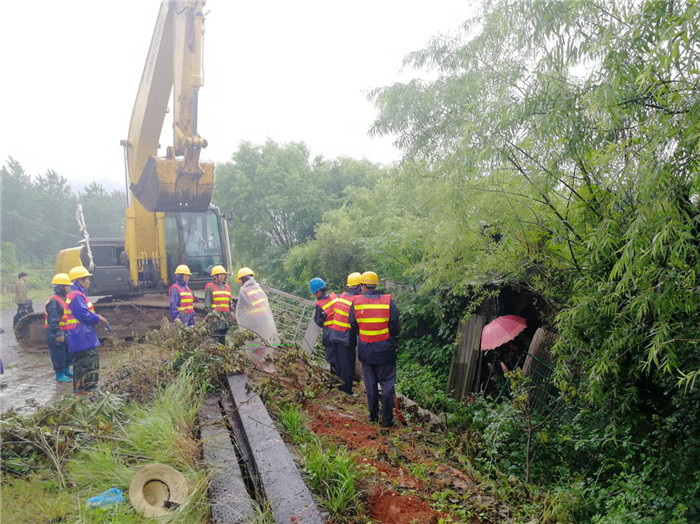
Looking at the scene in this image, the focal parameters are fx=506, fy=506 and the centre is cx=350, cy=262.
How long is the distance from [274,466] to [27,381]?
6.12 meters

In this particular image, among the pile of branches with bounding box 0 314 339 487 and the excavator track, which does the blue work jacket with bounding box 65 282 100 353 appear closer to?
the pile of branches with bounding box 0 314 339 487

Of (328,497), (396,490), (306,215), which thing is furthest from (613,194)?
(306,215)

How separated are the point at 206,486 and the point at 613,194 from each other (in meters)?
4.01

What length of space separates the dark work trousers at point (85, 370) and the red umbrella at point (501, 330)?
17.2ft

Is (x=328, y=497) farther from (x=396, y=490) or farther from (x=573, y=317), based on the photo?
(x=573, y=317)

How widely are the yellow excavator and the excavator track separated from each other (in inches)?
0.7

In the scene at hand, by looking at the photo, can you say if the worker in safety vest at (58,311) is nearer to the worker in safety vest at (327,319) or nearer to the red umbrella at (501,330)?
the worker in safety vest at (327,319)

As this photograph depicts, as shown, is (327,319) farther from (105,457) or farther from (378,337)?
(105,457)

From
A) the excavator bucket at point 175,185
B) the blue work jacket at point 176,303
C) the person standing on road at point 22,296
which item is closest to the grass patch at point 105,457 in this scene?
the blue work jacket at point 176,303

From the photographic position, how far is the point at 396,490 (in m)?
4.08

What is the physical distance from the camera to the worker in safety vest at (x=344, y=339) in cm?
666

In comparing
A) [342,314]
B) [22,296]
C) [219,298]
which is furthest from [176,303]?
[22,296]

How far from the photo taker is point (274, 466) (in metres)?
4.02

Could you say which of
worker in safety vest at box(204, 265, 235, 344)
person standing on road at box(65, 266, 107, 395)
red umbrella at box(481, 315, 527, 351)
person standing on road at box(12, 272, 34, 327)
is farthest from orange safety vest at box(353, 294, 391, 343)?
person standing on road at box(12, 272, 34, 327)
